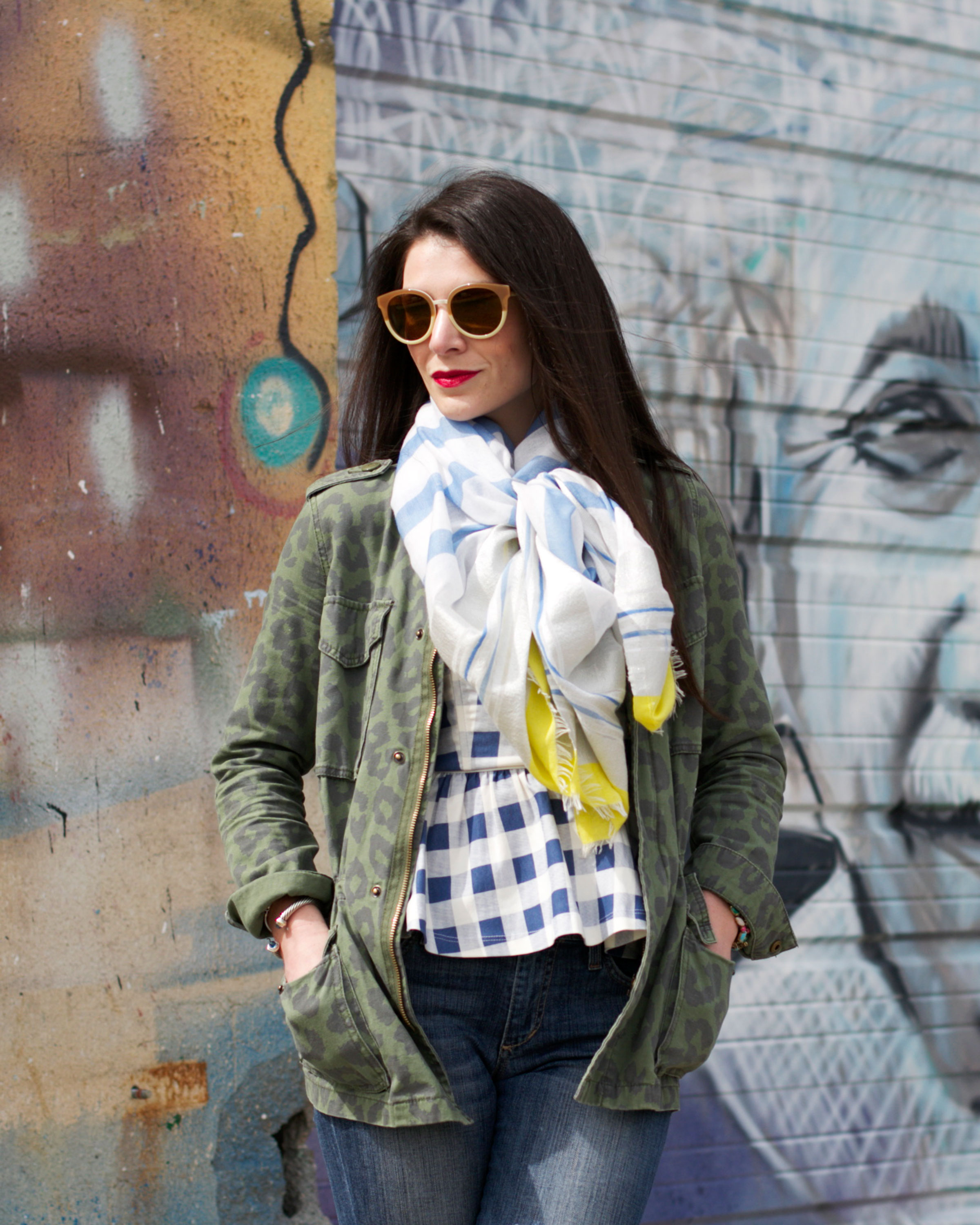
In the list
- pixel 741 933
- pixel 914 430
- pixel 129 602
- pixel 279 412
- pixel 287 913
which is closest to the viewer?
pixel 287 913

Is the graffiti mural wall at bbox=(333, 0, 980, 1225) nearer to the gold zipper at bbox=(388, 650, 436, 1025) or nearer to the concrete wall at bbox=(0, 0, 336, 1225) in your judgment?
the concrete wall at bbox=(0, 0, 336, 1225)

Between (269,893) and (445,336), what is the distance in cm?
83

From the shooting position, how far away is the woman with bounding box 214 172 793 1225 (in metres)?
1.42

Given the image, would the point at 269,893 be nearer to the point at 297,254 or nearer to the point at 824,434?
the point at 297,254

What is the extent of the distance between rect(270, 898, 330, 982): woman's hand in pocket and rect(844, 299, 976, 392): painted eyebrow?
2585 mm

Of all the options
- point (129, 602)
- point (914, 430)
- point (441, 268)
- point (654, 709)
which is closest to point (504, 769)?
point (654, 709)

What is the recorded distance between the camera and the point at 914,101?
11.6 feet

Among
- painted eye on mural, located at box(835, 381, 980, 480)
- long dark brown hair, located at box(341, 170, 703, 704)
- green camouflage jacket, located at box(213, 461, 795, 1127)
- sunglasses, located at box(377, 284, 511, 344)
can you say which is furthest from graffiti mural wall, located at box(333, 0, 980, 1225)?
green camouflage jacket, located at box(213, 461, 795, 1127)

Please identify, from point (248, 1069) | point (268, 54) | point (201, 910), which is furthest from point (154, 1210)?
point (268, 54)

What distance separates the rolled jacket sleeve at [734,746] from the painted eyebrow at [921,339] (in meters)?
1.95

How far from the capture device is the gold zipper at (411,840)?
4.61 feet

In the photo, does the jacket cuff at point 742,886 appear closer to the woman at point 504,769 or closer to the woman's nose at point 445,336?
the woman at point 504,769

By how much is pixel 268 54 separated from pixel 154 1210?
2.77m

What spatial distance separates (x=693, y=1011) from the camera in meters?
1.48
